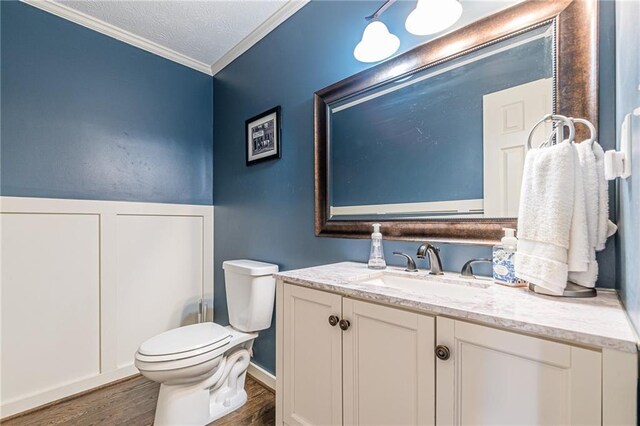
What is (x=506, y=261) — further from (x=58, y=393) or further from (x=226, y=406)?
(x=58, y=393)

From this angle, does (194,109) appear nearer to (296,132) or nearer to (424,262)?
(296,132)

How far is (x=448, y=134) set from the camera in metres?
1.16

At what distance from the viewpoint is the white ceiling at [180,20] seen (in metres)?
1.78

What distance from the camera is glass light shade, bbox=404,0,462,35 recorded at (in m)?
1.06

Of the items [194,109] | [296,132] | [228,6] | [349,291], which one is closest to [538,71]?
[349,291]

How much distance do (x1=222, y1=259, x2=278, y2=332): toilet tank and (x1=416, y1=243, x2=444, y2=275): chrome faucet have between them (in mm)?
981

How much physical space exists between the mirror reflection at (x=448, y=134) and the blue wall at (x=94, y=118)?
1443 mm

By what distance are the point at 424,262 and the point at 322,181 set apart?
2.28 ft

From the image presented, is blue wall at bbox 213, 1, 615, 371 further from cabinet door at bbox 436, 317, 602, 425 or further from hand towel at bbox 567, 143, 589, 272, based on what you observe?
cabinet door at bbox 436, 317, 602, 425

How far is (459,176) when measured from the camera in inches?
44.3

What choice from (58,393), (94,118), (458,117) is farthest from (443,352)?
(94,118)

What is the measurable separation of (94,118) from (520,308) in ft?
8.17

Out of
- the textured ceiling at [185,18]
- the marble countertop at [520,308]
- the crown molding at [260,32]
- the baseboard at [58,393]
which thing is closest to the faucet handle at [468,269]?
the marble countertop at [520,308]

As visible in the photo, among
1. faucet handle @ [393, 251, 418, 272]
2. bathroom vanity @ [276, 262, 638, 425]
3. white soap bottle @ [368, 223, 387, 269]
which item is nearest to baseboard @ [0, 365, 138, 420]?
bathroom vanity @ [276, 262, 638, 425]
